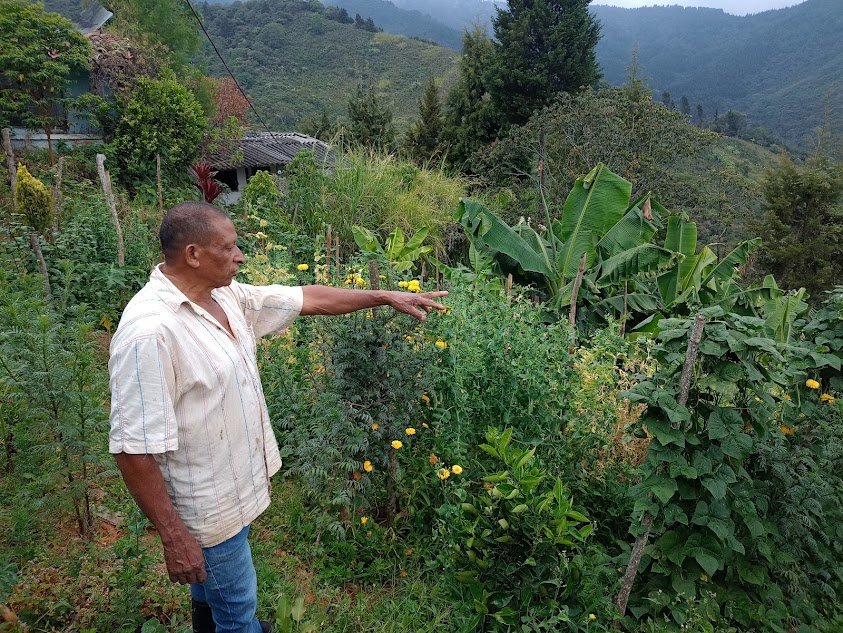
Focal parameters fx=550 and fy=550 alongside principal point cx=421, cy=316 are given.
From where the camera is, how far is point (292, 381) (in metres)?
3.60

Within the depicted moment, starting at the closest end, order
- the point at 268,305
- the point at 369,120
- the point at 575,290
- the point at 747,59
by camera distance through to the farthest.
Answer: the point at 268,305, the point at 575,290, the point at 369,120, the point at 747,59

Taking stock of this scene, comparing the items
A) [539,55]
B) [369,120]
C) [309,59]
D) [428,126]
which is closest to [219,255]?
[539,55]

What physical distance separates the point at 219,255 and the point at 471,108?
1799cm

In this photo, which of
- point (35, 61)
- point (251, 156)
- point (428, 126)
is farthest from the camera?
point (428, 126)

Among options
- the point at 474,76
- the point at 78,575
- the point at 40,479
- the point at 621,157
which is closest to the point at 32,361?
the point at 40,479

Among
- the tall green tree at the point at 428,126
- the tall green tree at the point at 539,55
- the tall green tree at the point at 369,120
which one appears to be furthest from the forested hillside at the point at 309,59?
the tall green tree at the point at 539,55

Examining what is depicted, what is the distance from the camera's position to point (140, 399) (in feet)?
5.10

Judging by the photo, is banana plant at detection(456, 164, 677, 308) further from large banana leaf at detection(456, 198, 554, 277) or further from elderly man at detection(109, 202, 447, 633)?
elderly man at detection(109, 202, 447, 633)

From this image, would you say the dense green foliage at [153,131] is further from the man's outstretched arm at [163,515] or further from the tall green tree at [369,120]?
the man's outstretched arm at [163,515]

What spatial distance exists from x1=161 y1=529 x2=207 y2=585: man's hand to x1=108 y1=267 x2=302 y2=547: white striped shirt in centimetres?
11

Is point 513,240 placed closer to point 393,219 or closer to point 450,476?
point 393,219

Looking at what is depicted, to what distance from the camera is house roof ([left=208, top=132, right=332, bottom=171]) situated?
48.4 ft

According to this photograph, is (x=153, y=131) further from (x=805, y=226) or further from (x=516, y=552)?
(x=805, y=226)

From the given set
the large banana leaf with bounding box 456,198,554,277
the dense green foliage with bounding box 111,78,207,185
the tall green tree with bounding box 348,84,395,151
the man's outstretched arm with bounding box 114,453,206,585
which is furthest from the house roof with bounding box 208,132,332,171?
the man's outstretched arm with bounding box 114,453,206,585
